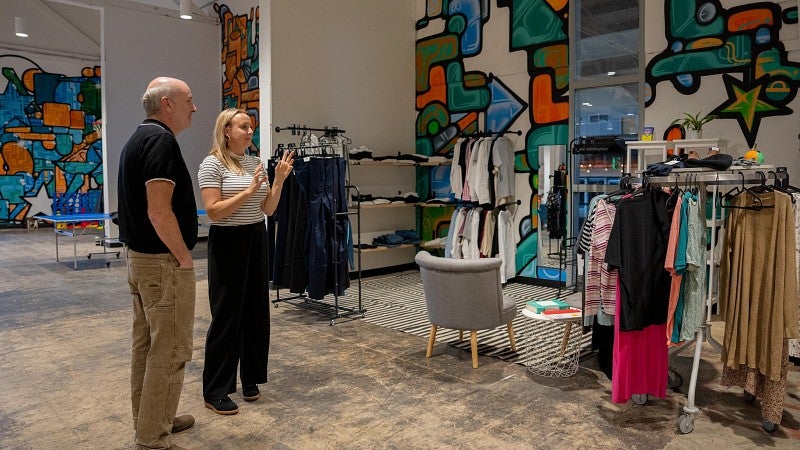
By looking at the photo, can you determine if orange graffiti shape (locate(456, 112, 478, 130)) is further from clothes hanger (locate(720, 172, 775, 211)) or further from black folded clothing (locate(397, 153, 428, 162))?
clothes hanger (locate(720, 172, 775, 211))

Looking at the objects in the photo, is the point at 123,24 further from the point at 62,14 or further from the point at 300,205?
the point at 300,205

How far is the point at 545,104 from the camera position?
7023 mm

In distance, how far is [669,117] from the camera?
595 centimetres

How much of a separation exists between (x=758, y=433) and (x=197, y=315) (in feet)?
15.3

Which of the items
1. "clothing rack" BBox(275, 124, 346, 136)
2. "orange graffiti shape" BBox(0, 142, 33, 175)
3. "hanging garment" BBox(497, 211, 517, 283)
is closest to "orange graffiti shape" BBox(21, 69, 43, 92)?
"orange graffiti shape" BBox(0, 142, 33, 175)

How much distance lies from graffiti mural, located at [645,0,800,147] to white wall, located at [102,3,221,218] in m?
7.72

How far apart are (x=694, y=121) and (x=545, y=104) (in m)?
1.93

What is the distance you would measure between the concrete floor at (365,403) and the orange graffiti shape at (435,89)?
4.22 m

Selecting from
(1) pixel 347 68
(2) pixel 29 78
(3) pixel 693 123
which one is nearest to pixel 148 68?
(1) pixel 347 68

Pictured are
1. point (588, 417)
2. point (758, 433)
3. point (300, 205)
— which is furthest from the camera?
point (300, 205)

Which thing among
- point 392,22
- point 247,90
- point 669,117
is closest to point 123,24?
point 247,90

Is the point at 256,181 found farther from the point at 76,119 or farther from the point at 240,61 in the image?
the point at 76,119

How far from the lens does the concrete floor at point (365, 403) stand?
291cm

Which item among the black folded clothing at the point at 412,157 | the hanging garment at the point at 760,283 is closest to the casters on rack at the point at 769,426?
the hanging garment at the point at 760,283
